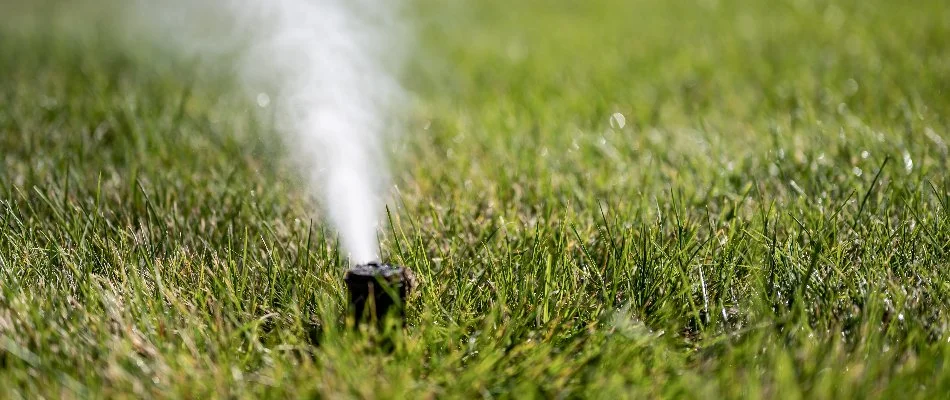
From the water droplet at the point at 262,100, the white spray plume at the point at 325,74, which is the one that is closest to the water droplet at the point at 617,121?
the white spray plume at the point at 325,74

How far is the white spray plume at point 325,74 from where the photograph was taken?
2.22 metres

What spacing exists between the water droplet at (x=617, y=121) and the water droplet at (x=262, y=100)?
3.93 feet

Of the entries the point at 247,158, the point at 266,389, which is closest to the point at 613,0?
the point at 247,158

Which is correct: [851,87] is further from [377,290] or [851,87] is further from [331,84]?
[377,290]

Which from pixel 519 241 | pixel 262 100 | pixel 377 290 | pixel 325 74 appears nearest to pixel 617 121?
pixel 519 241

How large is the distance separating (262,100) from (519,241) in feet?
5.26

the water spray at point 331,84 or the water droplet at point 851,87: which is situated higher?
the water spray at point 331,84

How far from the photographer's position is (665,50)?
380 cm

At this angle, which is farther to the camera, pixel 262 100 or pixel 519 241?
pixel 262 100

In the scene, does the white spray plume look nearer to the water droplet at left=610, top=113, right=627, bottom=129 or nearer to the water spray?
the water spray

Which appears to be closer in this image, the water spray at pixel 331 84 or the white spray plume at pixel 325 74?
the water spray at pixel 331 84

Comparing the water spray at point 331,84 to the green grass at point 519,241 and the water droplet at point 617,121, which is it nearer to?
the green grass at point 519,241

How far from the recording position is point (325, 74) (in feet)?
12.2

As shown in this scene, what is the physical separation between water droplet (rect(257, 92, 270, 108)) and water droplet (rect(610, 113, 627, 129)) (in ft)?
3.93
